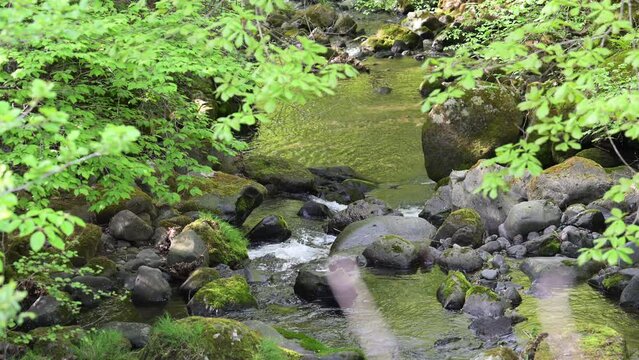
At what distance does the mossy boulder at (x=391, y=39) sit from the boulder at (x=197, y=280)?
22959 millimetres

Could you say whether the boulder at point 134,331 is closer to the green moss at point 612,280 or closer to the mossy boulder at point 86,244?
the mossy boulder at point 86,244

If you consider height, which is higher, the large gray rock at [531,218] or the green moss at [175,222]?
the large gray rock at [531,218]

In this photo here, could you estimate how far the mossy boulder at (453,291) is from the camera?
9562 mm

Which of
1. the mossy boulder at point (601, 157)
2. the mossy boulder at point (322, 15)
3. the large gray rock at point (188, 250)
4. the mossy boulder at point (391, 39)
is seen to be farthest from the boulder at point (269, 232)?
the mossy boulder at point (322, 15)

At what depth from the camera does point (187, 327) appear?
6.98 meters

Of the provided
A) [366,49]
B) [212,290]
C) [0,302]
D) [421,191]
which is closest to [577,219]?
[421,191]

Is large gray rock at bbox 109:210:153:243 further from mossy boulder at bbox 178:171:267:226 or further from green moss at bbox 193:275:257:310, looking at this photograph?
green moss at bbox 193:275:257:310

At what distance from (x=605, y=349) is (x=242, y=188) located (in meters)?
8.46

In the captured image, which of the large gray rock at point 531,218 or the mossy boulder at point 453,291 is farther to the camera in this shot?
the large gray rock at point 531,218

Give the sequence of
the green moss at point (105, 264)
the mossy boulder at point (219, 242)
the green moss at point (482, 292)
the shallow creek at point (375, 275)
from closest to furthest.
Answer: the shallow creek at point (375, 275) < the green moss at point (482, 292) < the green moss at point (105, 264) < the mossy boulder at point (219, 242)

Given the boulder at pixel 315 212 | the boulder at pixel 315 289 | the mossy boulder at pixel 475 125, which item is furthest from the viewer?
the mossy boulder at pixel 475 125

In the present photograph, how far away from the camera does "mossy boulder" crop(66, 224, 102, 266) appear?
1044 cm

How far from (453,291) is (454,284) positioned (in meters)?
0.14

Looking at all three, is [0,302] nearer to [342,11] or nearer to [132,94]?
[132,94]
